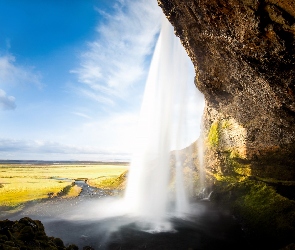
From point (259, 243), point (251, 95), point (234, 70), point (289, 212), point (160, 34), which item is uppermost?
point (160, 34)

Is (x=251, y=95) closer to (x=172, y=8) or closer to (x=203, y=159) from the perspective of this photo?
(x=172, y=8)

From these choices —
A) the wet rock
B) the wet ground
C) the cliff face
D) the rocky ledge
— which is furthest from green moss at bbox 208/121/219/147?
the wet rock

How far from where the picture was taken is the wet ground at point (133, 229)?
57.9 feet

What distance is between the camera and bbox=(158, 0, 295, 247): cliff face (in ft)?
49.3

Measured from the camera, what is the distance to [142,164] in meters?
41.1

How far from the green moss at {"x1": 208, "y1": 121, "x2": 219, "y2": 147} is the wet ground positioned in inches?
382

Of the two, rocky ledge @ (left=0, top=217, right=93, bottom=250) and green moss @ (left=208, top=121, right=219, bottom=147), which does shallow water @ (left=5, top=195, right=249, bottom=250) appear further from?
green moss @ (left=208, top=121, right=219, bottom=147)

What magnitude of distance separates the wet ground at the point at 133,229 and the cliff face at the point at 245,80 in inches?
288

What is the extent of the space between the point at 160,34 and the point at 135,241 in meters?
31.6

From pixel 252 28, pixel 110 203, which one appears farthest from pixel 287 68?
pixel 110 203

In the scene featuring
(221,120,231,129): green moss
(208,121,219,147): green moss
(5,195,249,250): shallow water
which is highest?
(221,120,231,129): green moss

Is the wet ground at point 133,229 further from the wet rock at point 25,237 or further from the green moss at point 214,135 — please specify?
the green moss at point 214,135

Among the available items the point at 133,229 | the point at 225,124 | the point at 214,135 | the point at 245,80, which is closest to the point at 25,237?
the point at 133,229

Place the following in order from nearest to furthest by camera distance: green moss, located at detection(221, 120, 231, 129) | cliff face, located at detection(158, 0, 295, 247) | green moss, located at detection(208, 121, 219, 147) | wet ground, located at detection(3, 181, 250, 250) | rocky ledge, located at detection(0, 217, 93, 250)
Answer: rocky ledge, located at detection(0, 217, 93, 250)
cliff face, located at detection(158, 0, 295, 247)
wet ground, located at detection(3, 181, 250, 250)
green moss, located at detection(221, 120, 231, 129)
green moss, located at detection(208, 121, 219, 147)
